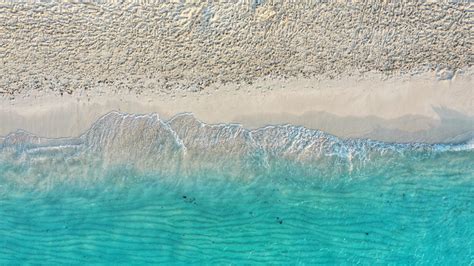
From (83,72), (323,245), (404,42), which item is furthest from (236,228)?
(404,42)

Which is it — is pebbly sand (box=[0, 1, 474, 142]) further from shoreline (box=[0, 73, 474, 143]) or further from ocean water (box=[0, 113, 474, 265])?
ocean water (box=[0, 113, 474, 265])

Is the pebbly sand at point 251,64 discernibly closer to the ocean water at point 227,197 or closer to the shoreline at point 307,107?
the shoreline at point 307,107

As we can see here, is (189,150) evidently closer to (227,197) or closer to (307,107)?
(227,197)

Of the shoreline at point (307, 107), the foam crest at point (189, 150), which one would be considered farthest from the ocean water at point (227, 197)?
the shoreline at point (307, 107)

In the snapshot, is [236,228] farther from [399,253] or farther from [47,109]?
[47,109]

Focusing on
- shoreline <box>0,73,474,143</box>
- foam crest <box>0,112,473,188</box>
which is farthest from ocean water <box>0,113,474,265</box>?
shoreline <box>0,73,474,143</box>
